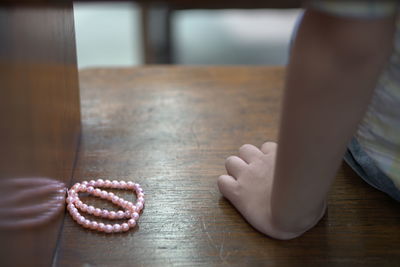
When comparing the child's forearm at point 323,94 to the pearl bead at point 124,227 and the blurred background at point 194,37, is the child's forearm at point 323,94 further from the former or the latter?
the blurred background at point 194,37

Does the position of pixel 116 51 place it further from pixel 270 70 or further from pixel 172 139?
pixel 172 139

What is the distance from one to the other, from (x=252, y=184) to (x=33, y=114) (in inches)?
9.5

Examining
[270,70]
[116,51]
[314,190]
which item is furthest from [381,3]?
[116,51]

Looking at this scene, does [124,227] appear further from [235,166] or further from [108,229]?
[235,166]

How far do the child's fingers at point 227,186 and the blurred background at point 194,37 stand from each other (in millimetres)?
1188

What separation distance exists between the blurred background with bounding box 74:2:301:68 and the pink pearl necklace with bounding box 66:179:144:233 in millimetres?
1165

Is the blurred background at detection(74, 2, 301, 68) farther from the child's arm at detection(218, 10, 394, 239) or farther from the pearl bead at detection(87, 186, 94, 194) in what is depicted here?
the child's arm at detection(218, 10, 394, 239)

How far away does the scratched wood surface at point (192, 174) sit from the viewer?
52 cm

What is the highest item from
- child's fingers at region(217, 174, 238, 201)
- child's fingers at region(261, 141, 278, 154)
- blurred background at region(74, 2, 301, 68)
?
child's fingers at region(261, 141, 278, 154)

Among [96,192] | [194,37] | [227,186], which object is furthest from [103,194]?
[194,37]

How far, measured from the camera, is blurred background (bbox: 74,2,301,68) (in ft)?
6.05

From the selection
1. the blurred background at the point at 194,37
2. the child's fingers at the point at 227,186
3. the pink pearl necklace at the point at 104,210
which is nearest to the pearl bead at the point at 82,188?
the pink pearl necklace at the point at 104,210

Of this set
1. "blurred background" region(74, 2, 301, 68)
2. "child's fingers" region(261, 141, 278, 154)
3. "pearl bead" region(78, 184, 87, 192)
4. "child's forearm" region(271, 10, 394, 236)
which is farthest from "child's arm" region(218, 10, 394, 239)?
"blurred background" region(74, 2, 301, 68)

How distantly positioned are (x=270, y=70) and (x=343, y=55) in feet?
1.60
